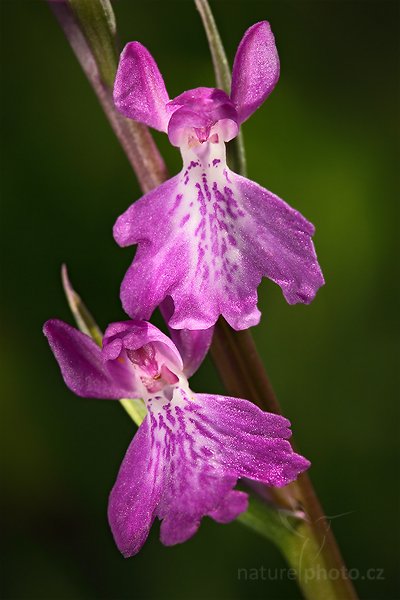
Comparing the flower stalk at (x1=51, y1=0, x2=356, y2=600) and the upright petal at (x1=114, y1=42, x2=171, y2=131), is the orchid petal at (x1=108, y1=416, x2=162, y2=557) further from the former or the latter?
the upright petal at (x1=114, y1=42, x2=171, y2=131)

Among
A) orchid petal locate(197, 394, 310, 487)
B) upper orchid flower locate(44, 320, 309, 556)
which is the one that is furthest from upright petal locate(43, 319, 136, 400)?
orchid petal locate(197, 394, 310, 487)

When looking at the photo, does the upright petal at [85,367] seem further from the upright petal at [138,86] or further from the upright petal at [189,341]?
the upright petal at [138,86]

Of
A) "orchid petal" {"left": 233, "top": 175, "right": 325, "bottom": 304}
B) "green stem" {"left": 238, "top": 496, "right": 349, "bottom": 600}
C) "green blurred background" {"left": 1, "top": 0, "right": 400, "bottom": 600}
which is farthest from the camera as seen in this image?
"green blurred background" {"left": 1, "top": 0, "right": 400, "bottom": 600}

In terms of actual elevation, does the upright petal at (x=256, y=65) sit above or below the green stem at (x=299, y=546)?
above

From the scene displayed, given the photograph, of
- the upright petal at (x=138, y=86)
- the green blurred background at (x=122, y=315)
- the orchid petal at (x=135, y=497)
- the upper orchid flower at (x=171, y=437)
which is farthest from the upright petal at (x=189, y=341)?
the green blurred background at (x=122, y=315)

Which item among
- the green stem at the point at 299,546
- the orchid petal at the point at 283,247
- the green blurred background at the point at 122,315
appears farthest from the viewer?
the green blurred background at the point at 122,315
